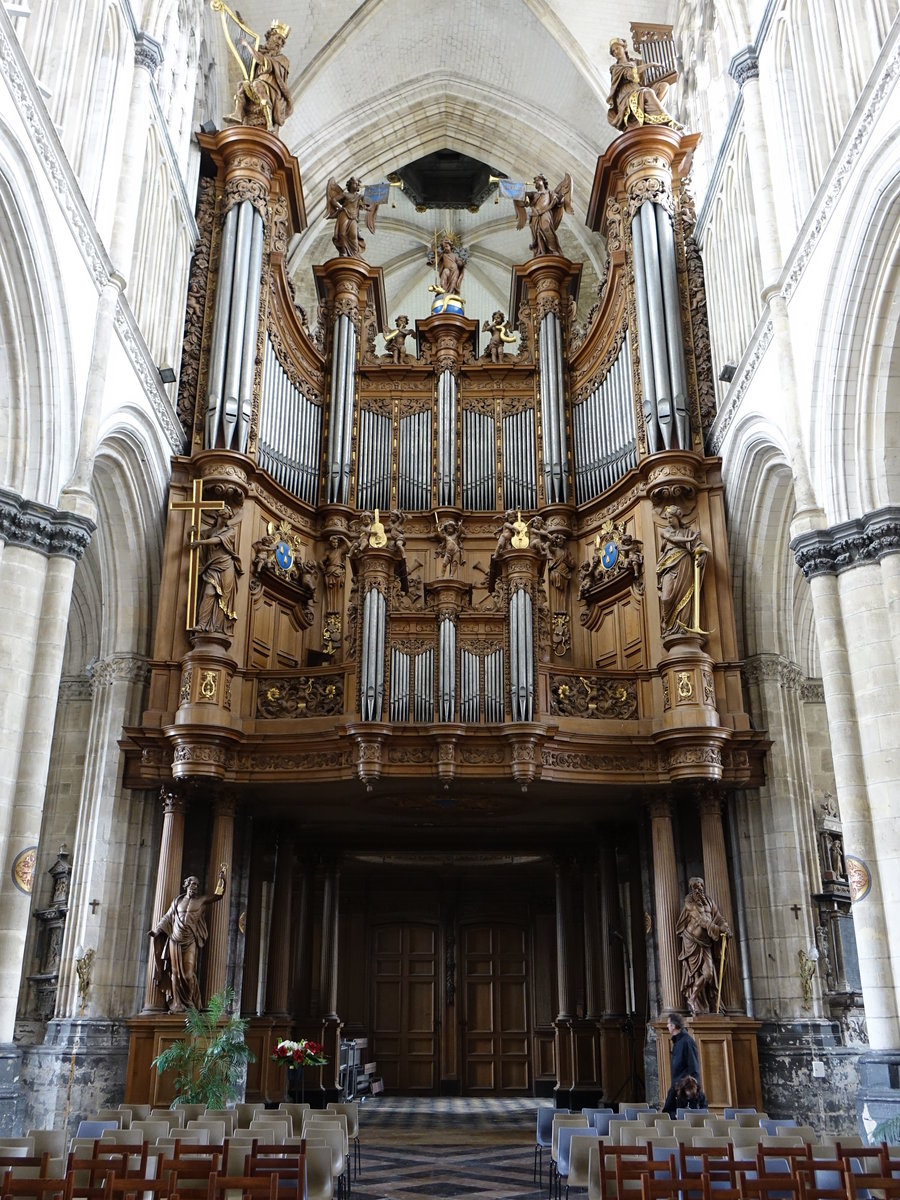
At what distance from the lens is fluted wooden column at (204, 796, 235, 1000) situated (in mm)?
14898

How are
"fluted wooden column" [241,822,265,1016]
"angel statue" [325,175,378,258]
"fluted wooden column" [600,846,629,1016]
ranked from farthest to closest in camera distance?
"angel statue" [325,175,378,258], "fluted wooden column" [600,846,629,1016], "fluted wooden column" [241,822,265,1016]

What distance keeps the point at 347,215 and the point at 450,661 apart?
12.2 meters

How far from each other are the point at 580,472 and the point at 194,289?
7.52 metres

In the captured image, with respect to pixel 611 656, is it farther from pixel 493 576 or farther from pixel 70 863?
pixel 70 863

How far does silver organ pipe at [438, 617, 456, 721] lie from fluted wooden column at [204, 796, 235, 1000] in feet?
11.5

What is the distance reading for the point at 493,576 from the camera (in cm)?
1714

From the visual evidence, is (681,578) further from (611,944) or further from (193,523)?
(193,523)

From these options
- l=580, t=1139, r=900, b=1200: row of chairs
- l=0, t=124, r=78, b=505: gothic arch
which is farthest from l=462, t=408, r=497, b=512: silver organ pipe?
l=580, t=1139, r=900, b=1200: row of chairs

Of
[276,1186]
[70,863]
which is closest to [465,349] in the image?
[70,863]

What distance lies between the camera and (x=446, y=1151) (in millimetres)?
14414

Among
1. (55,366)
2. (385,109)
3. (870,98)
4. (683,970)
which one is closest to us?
(870,98)

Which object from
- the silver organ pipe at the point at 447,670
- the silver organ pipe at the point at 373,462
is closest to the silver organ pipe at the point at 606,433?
the silver organ pipe at the point at 373,462

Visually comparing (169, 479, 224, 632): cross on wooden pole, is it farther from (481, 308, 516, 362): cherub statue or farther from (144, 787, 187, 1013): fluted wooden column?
(481, 308, 516, 362): cherub statue

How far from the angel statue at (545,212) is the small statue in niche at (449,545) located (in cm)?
642
